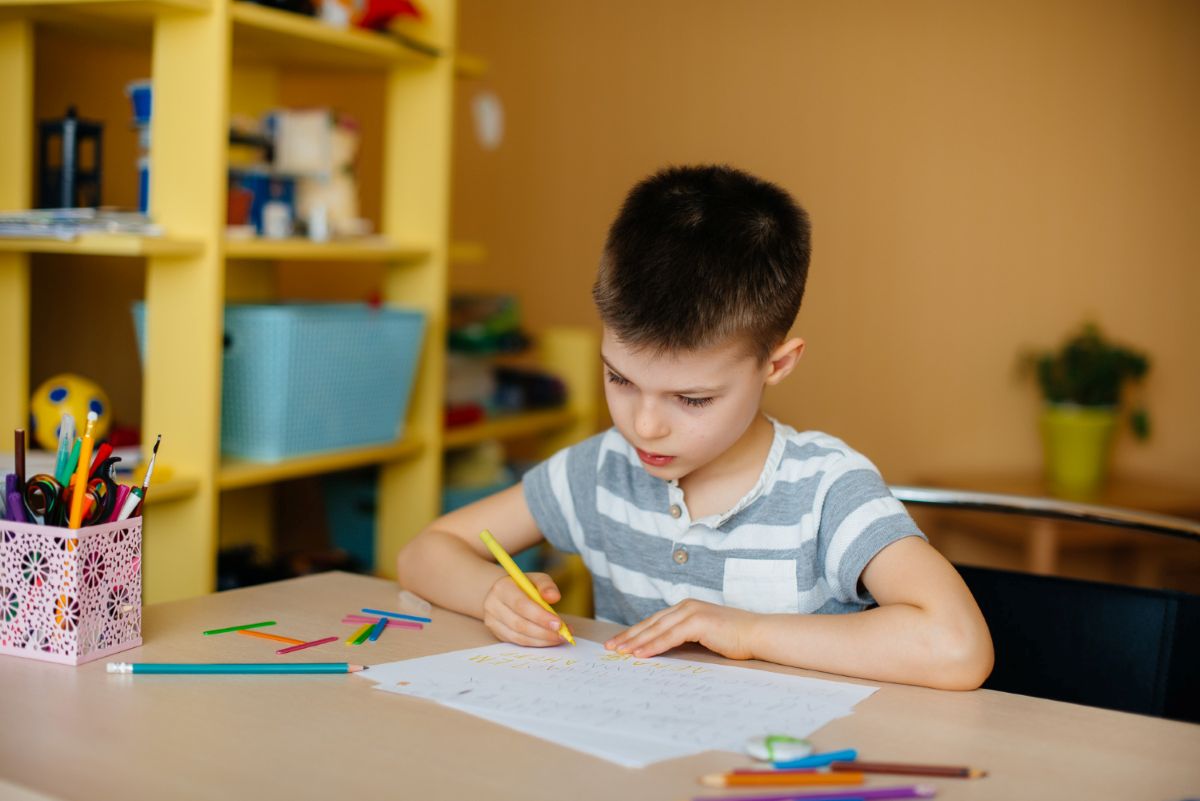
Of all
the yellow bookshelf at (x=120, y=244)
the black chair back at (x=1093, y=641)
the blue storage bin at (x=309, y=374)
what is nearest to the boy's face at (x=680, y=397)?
the black chair back at (x=1093, y=641)

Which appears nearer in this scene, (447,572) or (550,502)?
(447,572)

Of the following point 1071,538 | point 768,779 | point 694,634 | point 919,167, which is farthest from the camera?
point 919,167

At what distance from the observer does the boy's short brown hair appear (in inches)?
44.9

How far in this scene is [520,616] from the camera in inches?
44.3

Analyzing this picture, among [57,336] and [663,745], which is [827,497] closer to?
[663,745]

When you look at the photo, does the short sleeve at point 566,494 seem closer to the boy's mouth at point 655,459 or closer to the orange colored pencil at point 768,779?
the boy's mouth at point 655,459

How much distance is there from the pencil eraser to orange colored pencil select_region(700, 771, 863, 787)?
29 millimetres

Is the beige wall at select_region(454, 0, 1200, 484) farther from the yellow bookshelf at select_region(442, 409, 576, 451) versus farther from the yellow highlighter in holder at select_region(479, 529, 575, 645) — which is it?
the yellow highlighter in holder at select_region(479, 529, 575, 645)

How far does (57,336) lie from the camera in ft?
7.45

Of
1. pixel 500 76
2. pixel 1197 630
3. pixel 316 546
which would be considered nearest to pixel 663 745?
pixel 1197 630

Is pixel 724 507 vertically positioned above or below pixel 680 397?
below

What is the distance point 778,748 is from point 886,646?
0.25 metres

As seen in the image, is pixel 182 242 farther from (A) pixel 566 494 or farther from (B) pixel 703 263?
(B) pixel 703 263

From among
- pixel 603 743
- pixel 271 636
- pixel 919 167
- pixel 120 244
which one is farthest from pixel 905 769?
pixel 919 167
